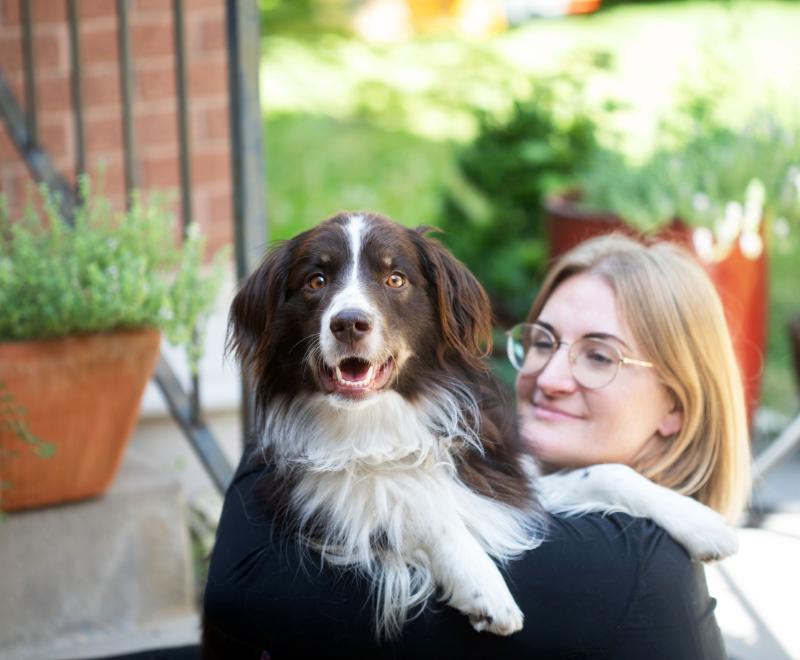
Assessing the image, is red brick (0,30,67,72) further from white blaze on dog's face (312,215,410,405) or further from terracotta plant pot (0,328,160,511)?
white blaze on dog's face (312,215,410,405)

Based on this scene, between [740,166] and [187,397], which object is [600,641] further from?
[740,166]

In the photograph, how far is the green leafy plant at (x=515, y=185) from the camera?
609cm

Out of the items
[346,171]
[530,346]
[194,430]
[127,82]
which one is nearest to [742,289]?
[530,346]

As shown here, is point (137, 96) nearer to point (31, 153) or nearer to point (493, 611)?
point (31, 153)

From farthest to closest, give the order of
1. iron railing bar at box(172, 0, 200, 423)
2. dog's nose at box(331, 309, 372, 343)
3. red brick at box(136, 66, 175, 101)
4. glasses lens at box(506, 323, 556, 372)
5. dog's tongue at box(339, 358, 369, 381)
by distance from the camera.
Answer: red brick at box(136, 66, 175, 101), iron railing bar at box(172, 0, 200, 423), glasses lens at box(506, 323, 556, 372), dog's tongue at box(339, 358, 369, 381), dog's nose at box(331, 309, 372, 343)

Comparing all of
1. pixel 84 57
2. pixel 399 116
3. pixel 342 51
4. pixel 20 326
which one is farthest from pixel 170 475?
pixel 342 51

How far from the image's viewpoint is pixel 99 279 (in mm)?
2891

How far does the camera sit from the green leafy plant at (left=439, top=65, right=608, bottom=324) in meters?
6.09

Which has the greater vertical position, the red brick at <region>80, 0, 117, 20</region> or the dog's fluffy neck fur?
the red brick at <region>80, 0, 117, 20</region>

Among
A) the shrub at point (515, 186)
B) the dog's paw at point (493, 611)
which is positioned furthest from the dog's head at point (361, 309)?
the shrub at point (515, 186)

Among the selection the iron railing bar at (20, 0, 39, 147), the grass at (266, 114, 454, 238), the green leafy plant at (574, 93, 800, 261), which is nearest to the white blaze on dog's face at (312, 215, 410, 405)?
the iron railing bar at (20, 0, 39, 147)

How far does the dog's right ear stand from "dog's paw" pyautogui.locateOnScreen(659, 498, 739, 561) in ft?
3.00

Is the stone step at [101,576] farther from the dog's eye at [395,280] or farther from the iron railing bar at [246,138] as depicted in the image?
the dog's eye at [395,280]

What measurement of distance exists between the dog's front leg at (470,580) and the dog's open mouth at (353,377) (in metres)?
0.31
